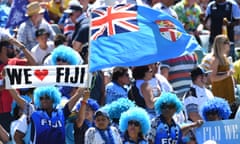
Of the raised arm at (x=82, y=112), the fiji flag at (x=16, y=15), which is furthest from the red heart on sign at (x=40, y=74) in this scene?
the fiji flag at (x=16, y=15)

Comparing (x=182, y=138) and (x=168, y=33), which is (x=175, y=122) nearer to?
(x=182, y=138)

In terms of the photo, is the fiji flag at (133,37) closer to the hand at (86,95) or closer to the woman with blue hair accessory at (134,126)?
the hand at (86,95)

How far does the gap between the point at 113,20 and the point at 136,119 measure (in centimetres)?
126

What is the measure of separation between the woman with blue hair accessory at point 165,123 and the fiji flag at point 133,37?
0.47m

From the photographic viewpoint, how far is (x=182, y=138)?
11492 mm

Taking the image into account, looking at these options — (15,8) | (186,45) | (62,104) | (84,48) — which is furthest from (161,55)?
(15,8)

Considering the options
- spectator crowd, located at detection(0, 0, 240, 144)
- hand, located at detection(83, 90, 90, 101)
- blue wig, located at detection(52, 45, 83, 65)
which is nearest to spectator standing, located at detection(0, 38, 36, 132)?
spectator crowd, located at detection(0, 0, 240, 144)

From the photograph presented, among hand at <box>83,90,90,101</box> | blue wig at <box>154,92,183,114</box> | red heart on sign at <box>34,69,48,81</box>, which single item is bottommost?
blue wig at <box>154,92,183,114</box>

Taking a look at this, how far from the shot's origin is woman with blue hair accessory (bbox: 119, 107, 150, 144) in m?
11.0

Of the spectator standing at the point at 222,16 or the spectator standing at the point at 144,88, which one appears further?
the spectator standing at the point at 222,16

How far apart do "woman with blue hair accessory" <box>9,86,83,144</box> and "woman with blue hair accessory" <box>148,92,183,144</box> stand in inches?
34.3

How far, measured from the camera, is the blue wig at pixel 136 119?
1104cm

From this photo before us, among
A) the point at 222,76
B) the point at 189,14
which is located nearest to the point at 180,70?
the point at 222,76

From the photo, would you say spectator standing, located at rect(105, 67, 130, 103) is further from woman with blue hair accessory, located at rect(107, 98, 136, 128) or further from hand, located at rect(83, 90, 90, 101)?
hand, located at rect(83, 90, 90, 101)
